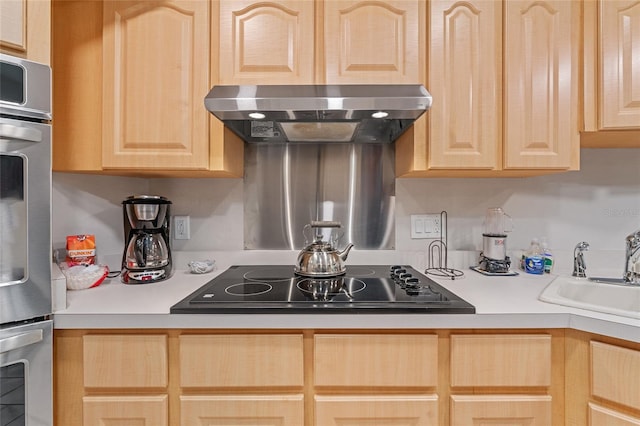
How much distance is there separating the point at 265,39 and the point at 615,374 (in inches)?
62.5

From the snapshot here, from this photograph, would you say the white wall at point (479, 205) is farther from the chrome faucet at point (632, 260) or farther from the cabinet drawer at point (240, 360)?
the cabinet drawer at point (240, 360)

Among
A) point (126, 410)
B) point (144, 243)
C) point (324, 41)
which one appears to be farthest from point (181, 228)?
point (324, 41)

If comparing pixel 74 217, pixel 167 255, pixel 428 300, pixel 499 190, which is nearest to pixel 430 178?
pixel 499 190

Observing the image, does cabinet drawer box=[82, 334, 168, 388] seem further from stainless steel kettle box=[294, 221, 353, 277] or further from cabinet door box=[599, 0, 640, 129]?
cabinet door box=[599, 0, 640, 129]

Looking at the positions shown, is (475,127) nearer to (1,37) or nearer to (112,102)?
(112,102)

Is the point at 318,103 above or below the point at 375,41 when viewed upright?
below

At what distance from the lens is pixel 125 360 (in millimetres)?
977

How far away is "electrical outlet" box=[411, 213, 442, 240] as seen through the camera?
1649mm

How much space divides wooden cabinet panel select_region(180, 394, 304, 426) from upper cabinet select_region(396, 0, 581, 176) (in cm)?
99

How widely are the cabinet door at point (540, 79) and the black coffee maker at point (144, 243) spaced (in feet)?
4.84

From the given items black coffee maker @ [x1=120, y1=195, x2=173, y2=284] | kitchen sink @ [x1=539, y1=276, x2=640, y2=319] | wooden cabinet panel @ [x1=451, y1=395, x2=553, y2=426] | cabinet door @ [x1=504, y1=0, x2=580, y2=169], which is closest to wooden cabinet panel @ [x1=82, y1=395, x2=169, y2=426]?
black coffee maker @ [x1=120, y1=195, x2=173, y2=284]

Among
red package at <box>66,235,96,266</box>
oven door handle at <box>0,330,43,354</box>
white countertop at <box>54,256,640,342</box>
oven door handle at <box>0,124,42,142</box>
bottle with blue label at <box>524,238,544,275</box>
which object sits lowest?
oven door handle at <box>0,330,43,354</box>

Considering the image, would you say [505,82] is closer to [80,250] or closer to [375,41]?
[375,41]

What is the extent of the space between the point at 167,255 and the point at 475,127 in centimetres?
140
